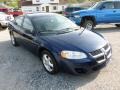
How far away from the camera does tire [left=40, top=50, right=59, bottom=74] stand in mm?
5117

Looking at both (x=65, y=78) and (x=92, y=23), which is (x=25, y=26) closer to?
(x=65, y=78)

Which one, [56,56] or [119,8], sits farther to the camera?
[119,8]

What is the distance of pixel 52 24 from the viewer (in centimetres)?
614

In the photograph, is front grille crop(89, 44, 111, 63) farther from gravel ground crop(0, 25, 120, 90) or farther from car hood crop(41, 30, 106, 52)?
gravel ground crop(0, 25, 120, 90)

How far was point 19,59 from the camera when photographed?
6723 mm

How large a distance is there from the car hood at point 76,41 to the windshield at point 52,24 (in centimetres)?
36

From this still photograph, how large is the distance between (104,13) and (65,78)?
25.6 feet

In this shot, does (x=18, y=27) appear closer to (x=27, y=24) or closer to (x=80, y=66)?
(x=27, y=24)

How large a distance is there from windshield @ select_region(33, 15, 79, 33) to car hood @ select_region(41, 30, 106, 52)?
36 cm

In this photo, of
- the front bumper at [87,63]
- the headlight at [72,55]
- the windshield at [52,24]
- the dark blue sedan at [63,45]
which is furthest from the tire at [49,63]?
the windshield at [52,24]

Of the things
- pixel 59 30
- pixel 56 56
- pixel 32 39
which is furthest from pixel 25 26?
pixel 56 56

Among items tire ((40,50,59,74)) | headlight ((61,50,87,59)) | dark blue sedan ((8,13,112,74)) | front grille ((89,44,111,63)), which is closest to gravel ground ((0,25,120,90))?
tire ((40,50,59,74))

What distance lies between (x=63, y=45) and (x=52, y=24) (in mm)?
1305

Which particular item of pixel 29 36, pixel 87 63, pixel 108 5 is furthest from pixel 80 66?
pixel 108 5
